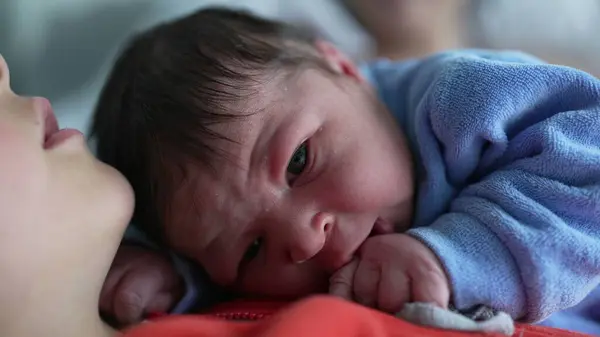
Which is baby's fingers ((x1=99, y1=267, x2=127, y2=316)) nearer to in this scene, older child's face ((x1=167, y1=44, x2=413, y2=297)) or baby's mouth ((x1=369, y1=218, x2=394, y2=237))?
older child's face ((x1=167, y1=44, x2=413, y2=297))

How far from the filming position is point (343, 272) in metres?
0.76

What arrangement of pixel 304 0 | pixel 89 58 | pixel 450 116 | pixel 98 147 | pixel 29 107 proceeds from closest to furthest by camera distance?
pixel 29 107, pixel 450 116, pixel 98 147, pixel 89 58, pixel 304 0

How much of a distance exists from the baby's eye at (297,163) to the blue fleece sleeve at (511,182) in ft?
0.46

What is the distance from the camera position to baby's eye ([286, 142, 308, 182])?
0.79 metres

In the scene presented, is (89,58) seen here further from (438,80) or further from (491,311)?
(491,311)

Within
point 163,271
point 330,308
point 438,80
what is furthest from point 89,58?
point 330,308

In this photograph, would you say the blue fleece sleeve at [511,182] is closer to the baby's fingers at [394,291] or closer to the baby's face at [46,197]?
the baby's fingers at [394,291]

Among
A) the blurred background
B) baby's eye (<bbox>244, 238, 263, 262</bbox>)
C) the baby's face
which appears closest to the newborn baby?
baby's eye (<bbox>244, 238, 263, 262</bbox>)

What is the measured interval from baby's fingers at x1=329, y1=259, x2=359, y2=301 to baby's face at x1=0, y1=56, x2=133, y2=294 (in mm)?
230

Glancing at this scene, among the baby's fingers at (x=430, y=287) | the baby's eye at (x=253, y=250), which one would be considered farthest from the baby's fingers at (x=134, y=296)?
the baby's fingers at (x=430, y=287)

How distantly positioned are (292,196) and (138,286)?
223mm

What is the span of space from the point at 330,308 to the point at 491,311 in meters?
0.20

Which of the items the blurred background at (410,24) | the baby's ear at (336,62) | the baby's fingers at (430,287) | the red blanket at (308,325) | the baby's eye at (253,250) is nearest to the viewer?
the red blanket at (308,325)

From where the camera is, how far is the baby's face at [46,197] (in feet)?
1.93
